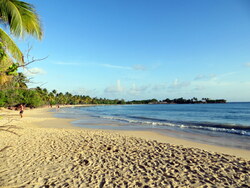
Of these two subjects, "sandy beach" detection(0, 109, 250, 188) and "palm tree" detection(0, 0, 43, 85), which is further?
"sandy beach" detection(0, 109, 250, 188)

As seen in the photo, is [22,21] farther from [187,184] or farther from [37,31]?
[187,184]

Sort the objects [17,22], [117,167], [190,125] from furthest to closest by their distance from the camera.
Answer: [190,125] → [117,167] → [17,22]

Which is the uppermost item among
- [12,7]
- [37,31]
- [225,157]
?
[12,7]

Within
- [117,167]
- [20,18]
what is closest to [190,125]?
[117,167]

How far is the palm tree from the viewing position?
4086 millimetres

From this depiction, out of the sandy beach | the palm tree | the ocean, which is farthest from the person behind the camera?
the ocean

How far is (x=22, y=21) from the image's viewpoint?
4508 millimetres

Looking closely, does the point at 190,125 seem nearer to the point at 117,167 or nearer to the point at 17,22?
the point at 117,167

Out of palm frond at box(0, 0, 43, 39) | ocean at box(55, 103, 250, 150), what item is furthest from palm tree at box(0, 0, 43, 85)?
ocean at box(55, 103, 250, 150)

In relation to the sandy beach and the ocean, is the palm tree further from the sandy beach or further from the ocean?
the ocean

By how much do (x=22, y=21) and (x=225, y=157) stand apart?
7.90m

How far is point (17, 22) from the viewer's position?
4160mm

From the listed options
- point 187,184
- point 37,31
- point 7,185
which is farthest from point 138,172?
point 37,31

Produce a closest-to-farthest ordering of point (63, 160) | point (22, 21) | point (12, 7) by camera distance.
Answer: point (12, 7), point (22, 21), point (63, 160)
